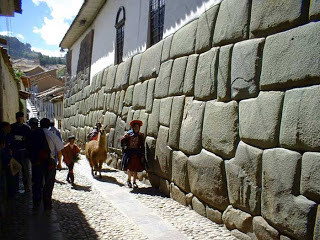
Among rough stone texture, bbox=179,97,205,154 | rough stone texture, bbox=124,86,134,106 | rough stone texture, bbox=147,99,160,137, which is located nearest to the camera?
rough stone texture, bbox=179,97,205,154

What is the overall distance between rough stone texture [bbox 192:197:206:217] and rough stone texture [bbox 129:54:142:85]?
4086mm

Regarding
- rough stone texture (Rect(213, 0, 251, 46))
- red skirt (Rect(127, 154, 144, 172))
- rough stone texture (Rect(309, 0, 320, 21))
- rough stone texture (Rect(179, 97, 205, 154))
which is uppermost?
rough stone texture (Rect(213, 0, 251, 46))

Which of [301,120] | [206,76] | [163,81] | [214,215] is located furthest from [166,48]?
[301,120]

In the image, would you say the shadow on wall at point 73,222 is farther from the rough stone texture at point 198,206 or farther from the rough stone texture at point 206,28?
the rough stone texture at point 206,28

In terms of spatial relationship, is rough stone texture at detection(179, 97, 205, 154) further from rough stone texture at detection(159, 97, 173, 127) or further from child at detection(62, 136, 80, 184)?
child at detection(62, 136, 80, 184)

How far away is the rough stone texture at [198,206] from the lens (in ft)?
17.3

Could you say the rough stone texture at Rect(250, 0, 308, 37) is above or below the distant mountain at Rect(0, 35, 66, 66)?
below

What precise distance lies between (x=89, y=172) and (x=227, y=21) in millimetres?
6251

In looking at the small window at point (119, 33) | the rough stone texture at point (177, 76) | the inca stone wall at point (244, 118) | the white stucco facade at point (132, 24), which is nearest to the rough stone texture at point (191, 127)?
the inca stone wall at point (244, 118)

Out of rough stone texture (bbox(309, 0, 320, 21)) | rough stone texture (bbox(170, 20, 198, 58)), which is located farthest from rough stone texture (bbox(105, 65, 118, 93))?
rough stone texture (bbox(309, 0, 320, 21))

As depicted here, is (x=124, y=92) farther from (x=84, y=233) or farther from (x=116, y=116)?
(x=84, y=233)

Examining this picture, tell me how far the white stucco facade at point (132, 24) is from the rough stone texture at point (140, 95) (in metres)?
1.10

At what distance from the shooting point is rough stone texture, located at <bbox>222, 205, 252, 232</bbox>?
4168mm

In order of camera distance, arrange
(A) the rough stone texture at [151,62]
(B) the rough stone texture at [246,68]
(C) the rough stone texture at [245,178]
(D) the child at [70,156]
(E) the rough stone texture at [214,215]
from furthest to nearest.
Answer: (D) the child at [70,156], (A) the rough stone texture at [151,62], (E) the rough stone texture at [214,215], (B) the rough stone texture at [246,68], (C) the rough stone texture at [245,178]
